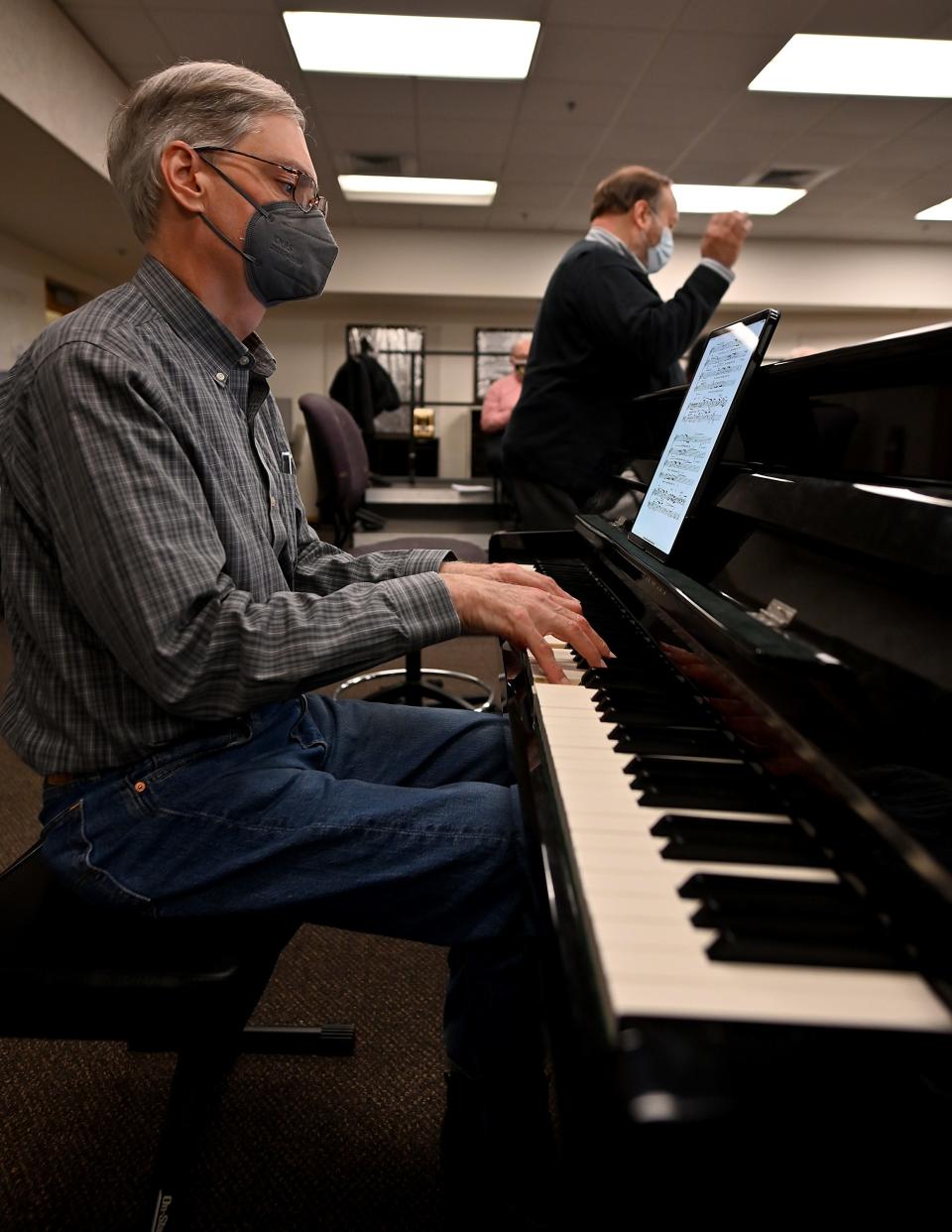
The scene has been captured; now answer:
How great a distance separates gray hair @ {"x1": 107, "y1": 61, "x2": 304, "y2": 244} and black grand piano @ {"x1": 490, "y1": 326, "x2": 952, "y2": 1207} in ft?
2.63

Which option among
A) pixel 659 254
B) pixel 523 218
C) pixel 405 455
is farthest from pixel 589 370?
pixel 405 455

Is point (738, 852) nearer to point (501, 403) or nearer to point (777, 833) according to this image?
point (777, 833)

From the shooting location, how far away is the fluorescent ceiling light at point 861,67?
473cm

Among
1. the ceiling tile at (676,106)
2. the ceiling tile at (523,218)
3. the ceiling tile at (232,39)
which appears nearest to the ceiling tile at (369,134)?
the ceiling tile at (232,39)

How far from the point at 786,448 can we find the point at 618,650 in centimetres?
44

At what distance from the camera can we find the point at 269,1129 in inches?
52.7

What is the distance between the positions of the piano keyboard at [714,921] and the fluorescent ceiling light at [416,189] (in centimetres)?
760

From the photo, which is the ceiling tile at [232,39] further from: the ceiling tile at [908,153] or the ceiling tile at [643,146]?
the ceiling tile at [908,153]

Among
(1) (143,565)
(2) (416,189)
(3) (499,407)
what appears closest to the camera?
(1) (143,565)

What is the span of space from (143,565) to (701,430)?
0.84 meters

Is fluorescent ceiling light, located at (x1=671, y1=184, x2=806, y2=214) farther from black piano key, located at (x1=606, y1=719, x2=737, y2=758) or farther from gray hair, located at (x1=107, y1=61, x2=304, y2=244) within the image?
black piano key, located at (x1=606, y1=719, x2=737, y2=758)

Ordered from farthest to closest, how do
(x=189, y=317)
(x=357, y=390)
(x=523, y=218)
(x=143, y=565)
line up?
(x=523, y=218), (x=357, y=390), (x=189, y=317), (x=143, y=565)

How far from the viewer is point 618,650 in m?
1.12

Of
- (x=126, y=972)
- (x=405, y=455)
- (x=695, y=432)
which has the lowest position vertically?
(x=405, y=455)
